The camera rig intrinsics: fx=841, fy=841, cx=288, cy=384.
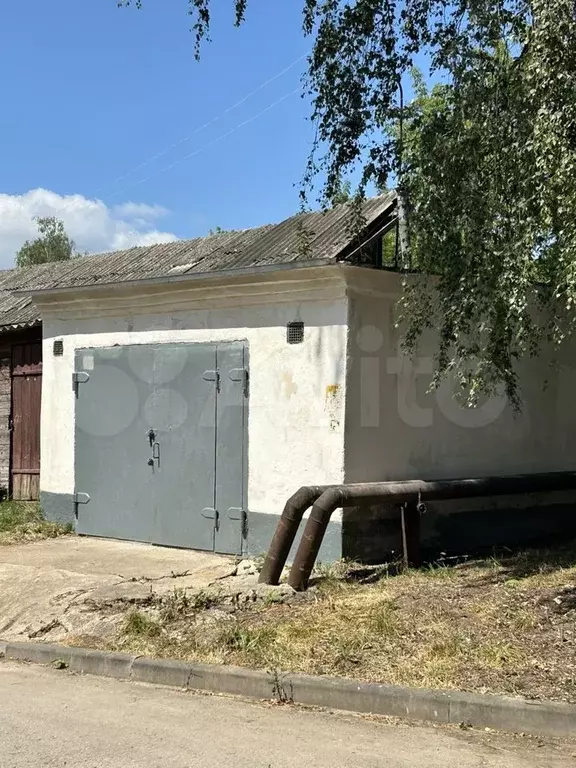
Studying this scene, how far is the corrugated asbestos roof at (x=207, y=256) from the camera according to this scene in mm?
9516

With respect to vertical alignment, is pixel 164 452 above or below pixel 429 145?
below

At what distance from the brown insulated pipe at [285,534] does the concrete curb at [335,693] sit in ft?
6.29

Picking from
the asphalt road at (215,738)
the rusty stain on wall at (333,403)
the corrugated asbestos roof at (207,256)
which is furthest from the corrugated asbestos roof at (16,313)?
the asphalt road at (215,738)

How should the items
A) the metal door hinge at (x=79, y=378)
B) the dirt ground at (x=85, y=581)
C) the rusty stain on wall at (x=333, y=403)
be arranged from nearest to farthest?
the dirt ground at (x=85, y=581) < the rusty stain on wall at (x=333, y=403) < the metal door hinge at (x=79, y=378)

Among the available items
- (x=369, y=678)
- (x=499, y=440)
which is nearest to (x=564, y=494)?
(x=499, y=440)

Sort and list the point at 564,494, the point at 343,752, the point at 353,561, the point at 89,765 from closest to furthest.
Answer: the point at 89,765, the point at 343,752, the point at 353,561, the point at 564,494

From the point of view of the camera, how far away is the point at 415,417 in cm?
928

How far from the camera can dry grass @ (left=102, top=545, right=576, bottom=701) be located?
17.8 ft

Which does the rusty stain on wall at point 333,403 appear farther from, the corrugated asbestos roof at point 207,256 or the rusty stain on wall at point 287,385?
the corrugated asbestos roof at point 207,256

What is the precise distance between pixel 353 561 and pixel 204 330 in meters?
3.16

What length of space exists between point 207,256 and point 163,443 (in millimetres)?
3048

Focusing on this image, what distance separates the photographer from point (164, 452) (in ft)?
32.8

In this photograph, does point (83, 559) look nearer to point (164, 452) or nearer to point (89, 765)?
point (164, 452)

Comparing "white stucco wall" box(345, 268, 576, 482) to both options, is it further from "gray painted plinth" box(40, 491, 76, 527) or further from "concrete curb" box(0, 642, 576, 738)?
"gray painted plinth" box(40, 491, 76, 527)
